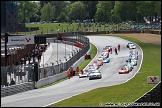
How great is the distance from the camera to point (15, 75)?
129ft

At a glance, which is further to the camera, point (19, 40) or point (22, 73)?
point (19, 40)

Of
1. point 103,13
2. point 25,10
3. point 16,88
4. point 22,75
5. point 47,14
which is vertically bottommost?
point 16,88

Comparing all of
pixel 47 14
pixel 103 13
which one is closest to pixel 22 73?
pixel 47 14

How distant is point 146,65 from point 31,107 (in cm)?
3621

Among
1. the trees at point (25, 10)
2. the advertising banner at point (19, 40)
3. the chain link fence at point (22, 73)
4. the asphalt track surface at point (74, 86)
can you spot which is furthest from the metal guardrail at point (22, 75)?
the trees at point (25, 10)

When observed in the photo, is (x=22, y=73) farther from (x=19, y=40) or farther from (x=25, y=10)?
(x=25, y=10)

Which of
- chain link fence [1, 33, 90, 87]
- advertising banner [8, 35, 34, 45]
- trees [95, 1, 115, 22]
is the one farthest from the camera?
trees [95, 1, 115, 22]

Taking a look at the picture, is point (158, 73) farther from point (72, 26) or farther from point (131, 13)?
point (131, 13)

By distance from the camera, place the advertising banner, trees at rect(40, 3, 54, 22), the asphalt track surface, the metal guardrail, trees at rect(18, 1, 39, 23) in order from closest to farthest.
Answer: the asphalt track surface
the metal guardrail
the advertising banner
trees at rect(18, 1, 39, 23)
trees at rect(40, 3, 54, 22)

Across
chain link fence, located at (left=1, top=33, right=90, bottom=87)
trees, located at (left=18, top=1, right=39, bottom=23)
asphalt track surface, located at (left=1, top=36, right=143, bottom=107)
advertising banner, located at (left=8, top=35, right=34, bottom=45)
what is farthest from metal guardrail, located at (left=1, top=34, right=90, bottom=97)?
trees, located at (left=18, top=1, right=39, bottom=23)

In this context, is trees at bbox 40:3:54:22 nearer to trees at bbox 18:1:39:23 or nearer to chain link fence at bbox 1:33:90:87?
trees at bbox 18:1:39:23

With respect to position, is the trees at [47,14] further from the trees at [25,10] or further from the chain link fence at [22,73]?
the chain link fence at [22,73]

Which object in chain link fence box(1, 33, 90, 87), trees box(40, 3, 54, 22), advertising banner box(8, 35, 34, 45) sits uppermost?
trees box(40, 3, 54, 22)

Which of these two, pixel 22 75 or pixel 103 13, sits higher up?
pixel 103 13
